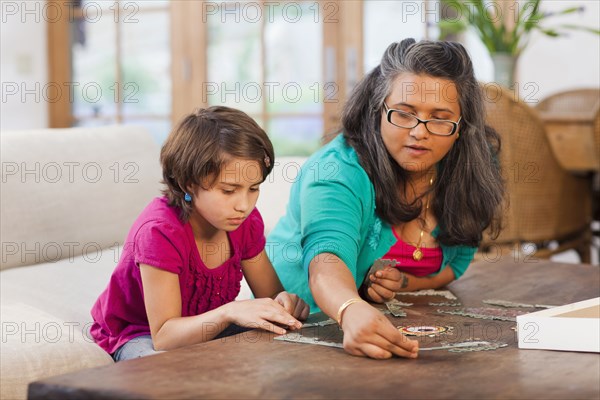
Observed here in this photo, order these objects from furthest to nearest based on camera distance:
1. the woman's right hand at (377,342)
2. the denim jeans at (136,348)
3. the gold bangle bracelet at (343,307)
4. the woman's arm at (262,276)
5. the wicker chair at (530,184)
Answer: the wicker chair at (530,184)
the woman's arm at (262,276)
the denim jeans at (136,348)
the gold bangle bracelet at (343,307)
the woman's right hand at (377,342)

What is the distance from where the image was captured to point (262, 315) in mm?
1397

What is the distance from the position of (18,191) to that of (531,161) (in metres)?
1.98

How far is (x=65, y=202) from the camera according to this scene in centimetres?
228

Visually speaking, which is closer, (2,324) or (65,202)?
(2,324)

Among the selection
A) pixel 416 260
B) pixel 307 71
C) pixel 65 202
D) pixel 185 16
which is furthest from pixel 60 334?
pixel 185 16

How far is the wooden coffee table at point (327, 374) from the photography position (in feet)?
3.39

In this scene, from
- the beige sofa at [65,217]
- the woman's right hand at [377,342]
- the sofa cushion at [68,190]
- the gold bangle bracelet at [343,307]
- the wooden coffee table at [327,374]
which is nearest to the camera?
the wooden coffee table at [327,374]

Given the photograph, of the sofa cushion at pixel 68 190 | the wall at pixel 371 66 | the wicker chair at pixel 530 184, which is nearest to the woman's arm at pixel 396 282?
the sofa cushion at pixel 68 190

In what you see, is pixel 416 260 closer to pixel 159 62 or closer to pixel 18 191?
pixel 18 191

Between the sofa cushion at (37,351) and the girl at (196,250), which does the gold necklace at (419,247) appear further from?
the sofa cushion at (37,351)

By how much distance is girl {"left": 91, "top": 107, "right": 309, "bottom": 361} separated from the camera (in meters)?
1.46

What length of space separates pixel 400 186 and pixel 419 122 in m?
0.19

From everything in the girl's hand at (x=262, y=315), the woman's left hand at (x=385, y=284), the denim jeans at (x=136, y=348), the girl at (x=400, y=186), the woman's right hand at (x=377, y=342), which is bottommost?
the denim jeans at (x=136, y=348)

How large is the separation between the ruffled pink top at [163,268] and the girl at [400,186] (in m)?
0.13
